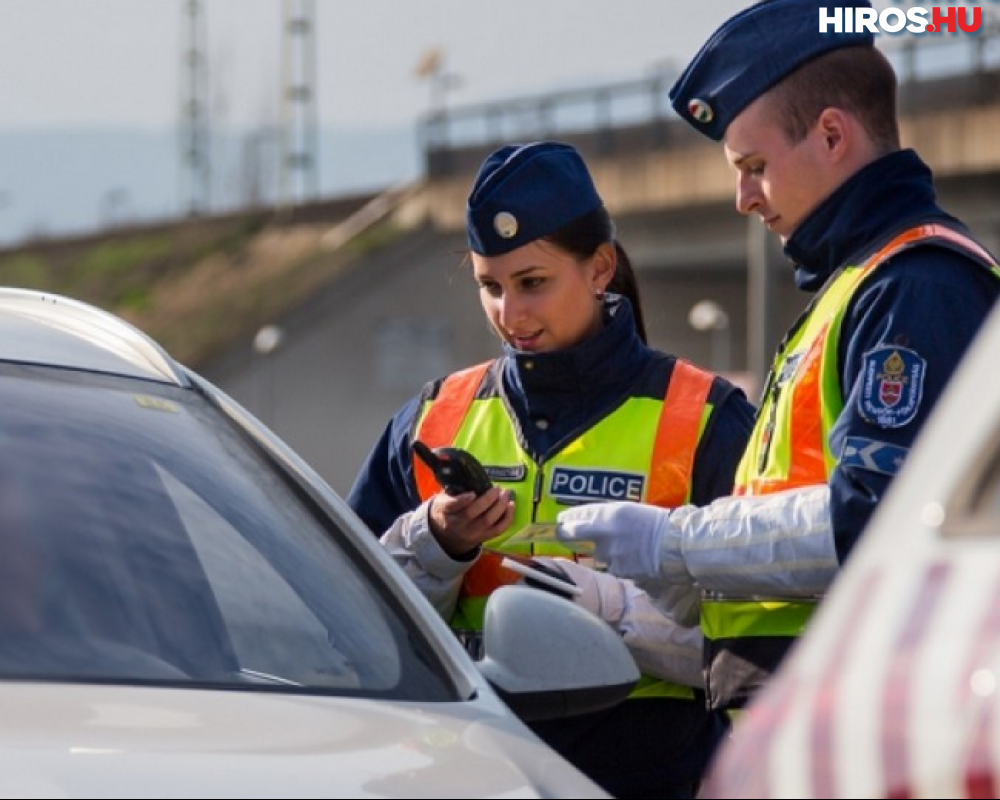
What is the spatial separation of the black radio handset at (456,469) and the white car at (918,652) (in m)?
2.40

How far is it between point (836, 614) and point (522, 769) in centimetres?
106

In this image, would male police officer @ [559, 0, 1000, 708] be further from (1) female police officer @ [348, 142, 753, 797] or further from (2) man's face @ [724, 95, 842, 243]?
(1) female police officer @ [348, 142, 753, 797]

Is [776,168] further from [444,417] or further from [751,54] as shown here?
[444,417]

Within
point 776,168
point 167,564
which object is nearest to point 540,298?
point 776,168

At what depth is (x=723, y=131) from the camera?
444 centimetres

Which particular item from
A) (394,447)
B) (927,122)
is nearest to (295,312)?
(927,122)

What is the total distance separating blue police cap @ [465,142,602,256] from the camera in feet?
16.2

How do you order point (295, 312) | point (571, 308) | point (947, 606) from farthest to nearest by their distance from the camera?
1. point (295, 312)
2. point (571, 308)
3. point (947, 606)

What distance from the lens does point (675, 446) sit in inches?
187

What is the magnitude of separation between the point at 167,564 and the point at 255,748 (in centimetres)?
64

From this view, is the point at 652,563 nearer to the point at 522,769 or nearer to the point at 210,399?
the point at 210,399

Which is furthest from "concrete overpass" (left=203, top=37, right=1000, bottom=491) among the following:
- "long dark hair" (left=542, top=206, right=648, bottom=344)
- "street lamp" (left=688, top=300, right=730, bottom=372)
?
"long dark hair" (left=542, top=206, right=648, bottom=344)

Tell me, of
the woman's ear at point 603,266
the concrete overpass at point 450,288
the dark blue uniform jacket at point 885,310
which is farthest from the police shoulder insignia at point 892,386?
the concrete overpass at point 450,288

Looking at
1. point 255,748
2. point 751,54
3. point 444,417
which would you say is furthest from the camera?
point 444,417
